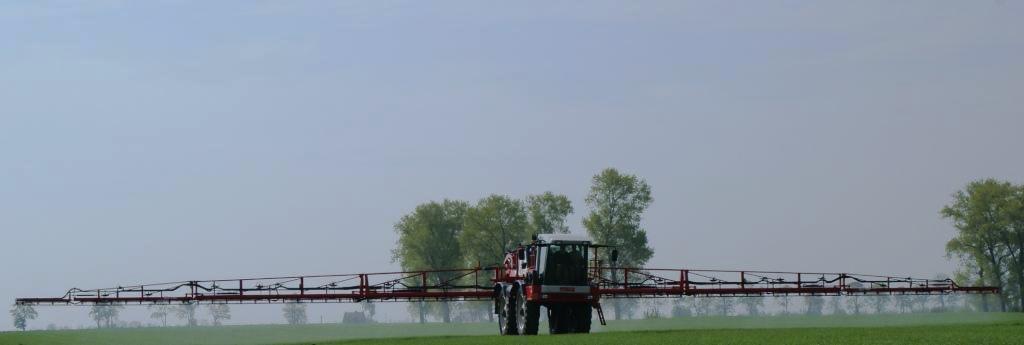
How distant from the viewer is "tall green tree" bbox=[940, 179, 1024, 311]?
9250cm

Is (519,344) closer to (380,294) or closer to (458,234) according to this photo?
(380,294)

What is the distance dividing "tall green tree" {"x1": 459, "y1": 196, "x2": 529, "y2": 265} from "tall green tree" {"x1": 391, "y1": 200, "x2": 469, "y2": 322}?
17.6 ft

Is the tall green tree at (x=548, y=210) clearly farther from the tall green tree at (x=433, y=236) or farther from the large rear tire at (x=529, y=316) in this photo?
the large rear tire at (x=529, y=316)

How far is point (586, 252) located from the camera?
48.8m

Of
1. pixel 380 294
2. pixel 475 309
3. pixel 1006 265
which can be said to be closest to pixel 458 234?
pixel 475 309

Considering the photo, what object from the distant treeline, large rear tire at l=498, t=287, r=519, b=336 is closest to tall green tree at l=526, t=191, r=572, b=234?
the distant treeline

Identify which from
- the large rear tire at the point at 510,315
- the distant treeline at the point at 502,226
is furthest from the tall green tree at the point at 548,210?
the large rear tire at the point at 510,315

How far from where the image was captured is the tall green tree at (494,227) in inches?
4122

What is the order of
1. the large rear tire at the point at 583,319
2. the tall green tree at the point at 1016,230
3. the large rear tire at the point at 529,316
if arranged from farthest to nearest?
the tall green tree at the point at 1016,230, the large rear tire at the point at 583,319, the large rear tire at the point at 529,316

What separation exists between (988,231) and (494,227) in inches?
1439

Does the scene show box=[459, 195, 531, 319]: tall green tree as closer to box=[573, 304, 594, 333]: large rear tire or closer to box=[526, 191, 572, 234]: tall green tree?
box=[526, 191, 572, 234]: tall green tree

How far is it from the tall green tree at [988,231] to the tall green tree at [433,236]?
A: 1558 inches

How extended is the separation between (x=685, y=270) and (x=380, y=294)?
12.5 m

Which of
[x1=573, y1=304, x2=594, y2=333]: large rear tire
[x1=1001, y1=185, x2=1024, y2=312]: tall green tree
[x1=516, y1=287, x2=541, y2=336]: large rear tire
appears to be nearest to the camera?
[x1=516, y1=287, x2=541, y2=336]: large rear tire
